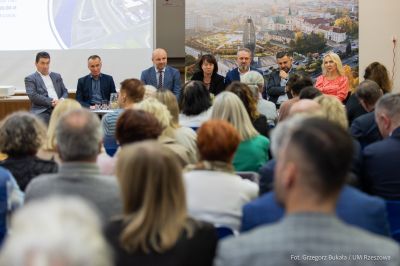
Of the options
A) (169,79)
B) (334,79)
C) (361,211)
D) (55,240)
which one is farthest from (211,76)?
(55,240)

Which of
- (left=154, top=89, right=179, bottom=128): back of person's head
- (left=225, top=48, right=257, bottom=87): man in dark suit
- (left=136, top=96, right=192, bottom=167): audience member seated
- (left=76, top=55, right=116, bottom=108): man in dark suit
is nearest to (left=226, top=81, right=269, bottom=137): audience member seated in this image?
(left=154, top=89, right=179, bottom=128): back of person's head

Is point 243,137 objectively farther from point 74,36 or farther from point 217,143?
point 74,36

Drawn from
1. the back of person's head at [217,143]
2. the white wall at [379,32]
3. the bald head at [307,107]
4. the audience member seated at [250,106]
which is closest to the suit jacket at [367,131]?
the audience member seated at [250,106]

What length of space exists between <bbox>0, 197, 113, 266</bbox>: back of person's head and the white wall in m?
8.23

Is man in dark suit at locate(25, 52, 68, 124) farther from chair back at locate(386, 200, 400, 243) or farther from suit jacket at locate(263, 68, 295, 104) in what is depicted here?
chair back at locate(386, 200, 400, 243)

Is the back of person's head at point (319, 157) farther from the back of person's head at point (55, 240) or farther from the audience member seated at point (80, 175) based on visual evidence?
the audience member seated at point (80, 175)

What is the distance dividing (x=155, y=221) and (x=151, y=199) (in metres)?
0.07

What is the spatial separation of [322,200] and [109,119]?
3665 millimetres

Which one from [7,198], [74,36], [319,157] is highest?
[74,36]

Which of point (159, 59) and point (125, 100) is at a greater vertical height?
point (159, 59)

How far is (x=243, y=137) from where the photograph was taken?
4.09 metres

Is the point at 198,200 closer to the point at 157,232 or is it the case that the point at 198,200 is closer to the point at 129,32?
the point at 157,232

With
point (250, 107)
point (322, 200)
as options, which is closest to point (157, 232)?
point (322, 200)

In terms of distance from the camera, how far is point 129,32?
9227 millimetres
